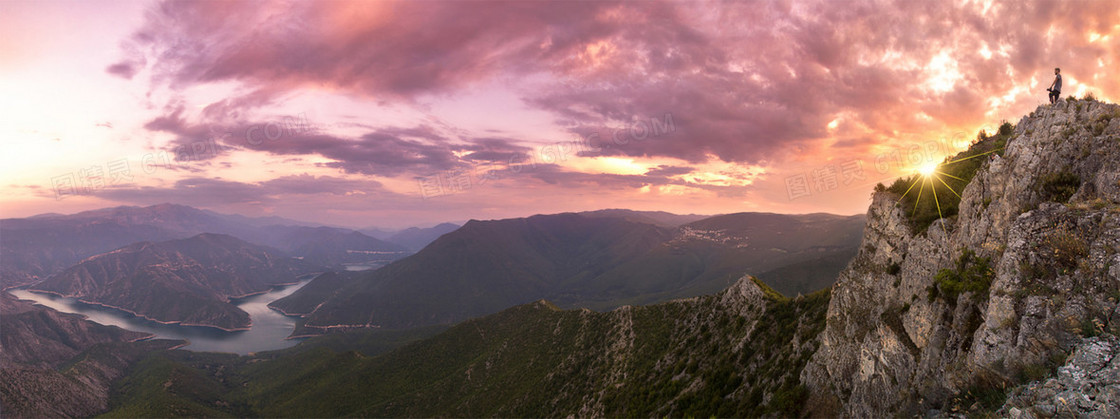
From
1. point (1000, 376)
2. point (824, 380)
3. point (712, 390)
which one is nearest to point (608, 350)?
point (712, 390)

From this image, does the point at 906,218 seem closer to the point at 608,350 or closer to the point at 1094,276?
the point at 1094,276

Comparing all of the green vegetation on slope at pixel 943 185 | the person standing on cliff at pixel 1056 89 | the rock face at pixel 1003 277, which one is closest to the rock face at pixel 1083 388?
the rock face at pixel 1003 277

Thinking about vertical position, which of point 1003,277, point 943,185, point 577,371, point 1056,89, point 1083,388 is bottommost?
point 577,371

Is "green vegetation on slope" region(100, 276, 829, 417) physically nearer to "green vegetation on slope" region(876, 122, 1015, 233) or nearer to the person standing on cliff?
"green vegetation on slope" region(876, 122, 1015, 233)

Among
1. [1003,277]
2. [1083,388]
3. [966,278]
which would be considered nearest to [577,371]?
[966,278]

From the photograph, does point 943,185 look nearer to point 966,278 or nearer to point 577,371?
point 966,278

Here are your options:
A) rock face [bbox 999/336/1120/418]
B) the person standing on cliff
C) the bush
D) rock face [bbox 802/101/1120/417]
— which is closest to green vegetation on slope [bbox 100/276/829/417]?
rock face [bbox 802/101/1120/417]
